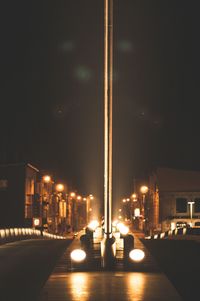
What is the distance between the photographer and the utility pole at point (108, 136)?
64.7 ft

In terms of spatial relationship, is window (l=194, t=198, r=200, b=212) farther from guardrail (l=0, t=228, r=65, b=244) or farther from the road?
the road

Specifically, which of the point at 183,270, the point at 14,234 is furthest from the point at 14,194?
the point at 183,270

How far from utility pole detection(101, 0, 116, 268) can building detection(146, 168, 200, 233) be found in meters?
87.1

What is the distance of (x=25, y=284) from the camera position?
18.1 m

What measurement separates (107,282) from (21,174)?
282ft

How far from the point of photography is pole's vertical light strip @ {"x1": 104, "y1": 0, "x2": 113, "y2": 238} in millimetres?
19875

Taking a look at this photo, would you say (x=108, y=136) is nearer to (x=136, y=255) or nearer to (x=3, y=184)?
(x=136, y=255)

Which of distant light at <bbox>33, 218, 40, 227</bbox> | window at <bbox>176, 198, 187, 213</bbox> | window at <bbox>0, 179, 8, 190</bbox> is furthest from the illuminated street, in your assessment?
window at <bbox>176, 198, 187, 213</bbox>

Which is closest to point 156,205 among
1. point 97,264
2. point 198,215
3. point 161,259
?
point 198,215

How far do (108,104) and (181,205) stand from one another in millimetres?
91778

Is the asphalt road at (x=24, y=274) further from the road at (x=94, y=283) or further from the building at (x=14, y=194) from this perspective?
the building at (x=14, y=194)

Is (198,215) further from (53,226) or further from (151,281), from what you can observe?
(151,281)

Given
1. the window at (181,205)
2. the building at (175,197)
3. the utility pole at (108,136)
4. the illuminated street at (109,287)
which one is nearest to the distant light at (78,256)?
the utility pole at (108,136)

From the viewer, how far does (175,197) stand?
112 metres
